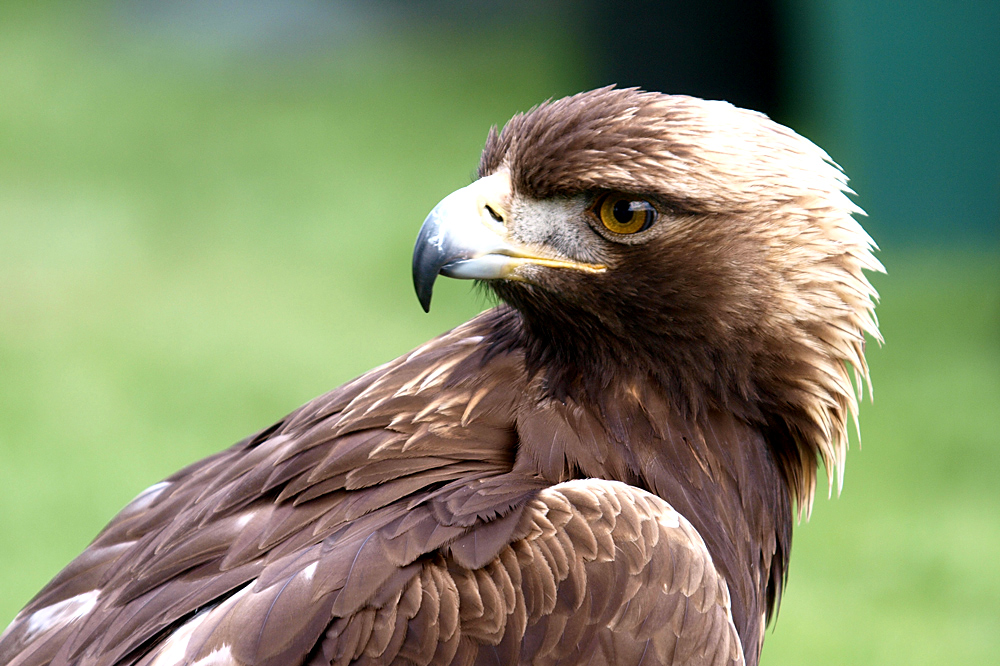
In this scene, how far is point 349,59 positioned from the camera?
11680 millimetres

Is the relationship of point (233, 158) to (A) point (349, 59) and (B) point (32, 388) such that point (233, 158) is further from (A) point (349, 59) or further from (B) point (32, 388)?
(B) point (32, 388)

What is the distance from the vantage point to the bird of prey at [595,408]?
1.98 metres

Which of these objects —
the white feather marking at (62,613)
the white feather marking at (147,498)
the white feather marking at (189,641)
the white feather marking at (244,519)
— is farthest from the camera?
the white feather marking at (147,498)

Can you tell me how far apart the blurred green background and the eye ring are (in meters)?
2.94

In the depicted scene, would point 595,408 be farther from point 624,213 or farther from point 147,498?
point 147,498

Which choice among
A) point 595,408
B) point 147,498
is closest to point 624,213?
point 595,408

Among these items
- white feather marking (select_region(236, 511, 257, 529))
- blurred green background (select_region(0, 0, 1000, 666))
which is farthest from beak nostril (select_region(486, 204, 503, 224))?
blurred green background (select_region(0, 0, 1000, 666))

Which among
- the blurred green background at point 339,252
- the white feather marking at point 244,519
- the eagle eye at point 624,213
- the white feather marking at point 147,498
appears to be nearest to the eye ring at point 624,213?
the eagle eye at point 624,213

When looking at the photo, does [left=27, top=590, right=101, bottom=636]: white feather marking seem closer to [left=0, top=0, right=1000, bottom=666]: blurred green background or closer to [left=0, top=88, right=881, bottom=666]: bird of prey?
[left=0, top=88, right=881, bottom=666]: bird of prey

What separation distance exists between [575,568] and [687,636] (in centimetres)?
21

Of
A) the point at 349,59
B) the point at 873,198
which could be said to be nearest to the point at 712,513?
the point at 873,198

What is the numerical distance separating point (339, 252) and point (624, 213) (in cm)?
606

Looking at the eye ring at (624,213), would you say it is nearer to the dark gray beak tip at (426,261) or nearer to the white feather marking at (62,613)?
the dark gray beak tip at (426,261)

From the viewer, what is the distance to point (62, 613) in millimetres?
2312
